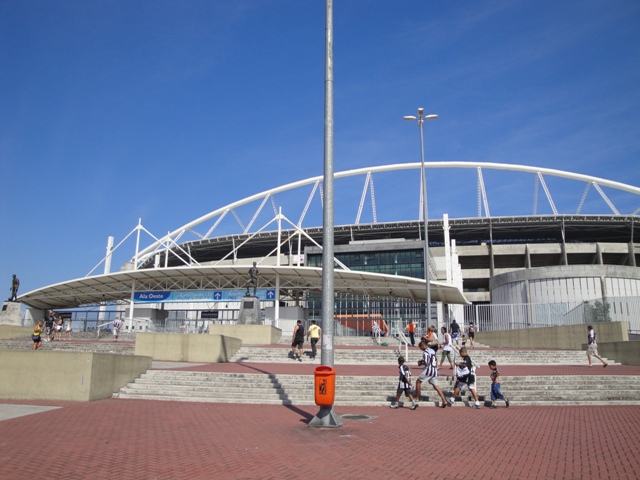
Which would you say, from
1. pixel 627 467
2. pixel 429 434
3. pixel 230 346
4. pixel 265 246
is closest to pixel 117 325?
pixel 230 346

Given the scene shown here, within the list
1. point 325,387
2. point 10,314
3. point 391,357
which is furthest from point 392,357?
point 10,314

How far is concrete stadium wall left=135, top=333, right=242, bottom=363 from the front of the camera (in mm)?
21219

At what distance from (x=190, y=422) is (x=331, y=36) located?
28.9ft

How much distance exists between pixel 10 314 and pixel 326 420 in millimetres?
40831

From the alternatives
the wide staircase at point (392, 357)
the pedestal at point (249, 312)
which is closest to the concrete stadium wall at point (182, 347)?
the wide staircase at point (392, 357)

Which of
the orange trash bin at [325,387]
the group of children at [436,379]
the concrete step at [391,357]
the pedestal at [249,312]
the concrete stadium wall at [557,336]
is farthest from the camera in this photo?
the pedestal at [249,312]

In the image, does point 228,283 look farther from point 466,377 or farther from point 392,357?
point 466,377

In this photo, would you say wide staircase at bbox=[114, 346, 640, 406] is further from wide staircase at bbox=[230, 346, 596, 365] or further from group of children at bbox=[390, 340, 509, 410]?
wide staircase at bbox=[230, 346, 596, 365]

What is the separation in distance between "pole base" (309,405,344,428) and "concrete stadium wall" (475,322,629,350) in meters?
16.1

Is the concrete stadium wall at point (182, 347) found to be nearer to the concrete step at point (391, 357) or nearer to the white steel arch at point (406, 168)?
the concrete step at point (391, 357)

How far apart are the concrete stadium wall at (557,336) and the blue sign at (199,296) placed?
20.6 metres

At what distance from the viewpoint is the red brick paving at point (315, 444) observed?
6672 mm

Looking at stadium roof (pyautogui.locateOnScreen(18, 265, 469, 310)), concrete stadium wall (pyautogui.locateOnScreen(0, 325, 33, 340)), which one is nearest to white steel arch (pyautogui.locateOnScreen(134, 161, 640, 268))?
stadium roof (pyautogui.locateOnScreen(18, 265, 469, 310))

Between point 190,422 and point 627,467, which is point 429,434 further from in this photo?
point 190,422
